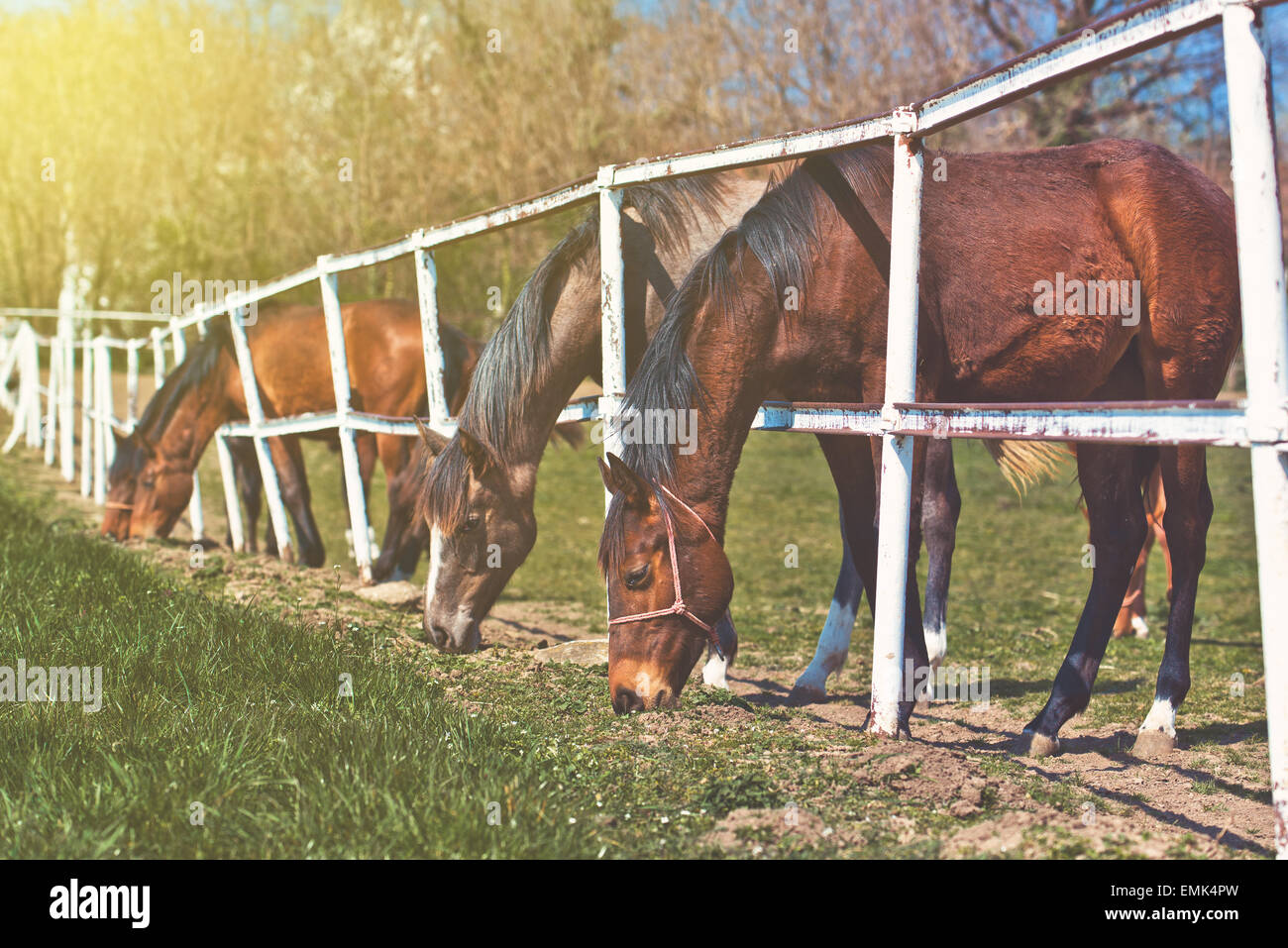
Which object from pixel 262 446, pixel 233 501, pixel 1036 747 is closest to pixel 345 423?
pixel 262 446

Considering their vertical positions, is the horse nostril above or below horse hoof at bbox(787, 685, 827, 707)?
above

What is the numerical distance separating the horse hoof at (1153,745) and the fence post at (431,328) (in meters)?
3.45

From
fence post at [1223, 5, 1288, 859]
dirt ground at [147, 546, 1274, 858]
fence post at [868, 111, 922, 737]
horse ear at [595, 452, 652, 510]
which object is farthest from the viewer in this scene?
horse ear at [595, 452, 652, 510]

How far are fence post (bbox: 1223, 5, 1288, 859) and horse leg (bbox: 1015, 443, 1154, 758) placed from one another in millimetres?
1662

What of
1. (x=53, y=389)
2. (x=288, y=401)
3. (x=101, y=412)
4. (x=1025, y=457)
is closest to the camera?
(x=1025, y=457)

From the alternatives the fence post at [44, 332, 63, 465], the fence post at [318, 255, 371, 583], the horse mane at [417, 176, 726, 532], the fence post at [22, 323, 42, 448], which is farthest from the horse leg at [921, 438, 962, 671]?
the fence post at [22, 323, 42, 448]

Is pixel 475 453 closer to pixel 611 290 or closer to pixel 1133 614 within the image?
pixel 611 290

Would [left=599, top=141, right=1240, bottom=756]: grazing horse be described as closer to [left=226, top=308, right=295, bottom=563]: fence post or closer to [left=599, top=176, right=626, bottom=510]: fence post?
[left=599, top=176, right=626, bottom=510]: fence post

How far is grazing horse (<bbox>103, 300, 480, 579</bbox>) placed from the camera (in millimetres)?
7418

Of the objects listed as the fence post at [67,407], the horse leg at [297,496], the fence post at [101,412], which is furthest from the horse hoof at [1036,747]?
the fence post at [67,407]

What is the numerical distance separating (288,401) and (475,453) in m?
4.12

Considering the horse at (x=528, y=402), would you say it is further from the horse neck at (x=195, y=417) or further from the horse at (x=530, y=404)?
the horse neck at (x=195, y=417)

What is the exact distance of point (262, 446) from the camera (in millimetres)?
7773
